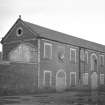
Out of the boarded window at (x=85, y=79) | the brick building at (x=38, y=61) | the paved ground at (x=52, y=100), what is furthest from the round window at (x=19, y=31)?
the boarded window at (x=85, y=79)

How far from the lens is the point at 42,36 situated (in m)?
27.2

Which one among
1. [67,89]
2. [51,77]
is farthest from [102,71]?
[51,77]

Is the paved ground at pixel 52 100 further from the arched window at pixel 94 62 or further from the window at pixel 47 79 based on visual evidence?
the arched window at pixel 94 62

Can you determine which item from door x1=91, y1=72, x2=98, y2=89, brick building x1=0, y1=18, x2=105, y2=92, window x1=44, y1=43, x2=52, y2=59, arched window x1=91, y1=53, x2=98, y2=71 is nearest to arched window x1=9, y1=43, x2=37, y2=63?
brick building x1=0, y1=18, x2=105, y2=92

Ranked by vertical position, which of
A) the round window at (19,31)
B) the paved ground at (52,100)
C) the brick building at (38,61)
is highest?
the round window at (19,31)

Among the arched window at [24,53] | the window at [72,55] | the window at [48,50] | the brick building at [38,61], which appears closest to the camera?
the brick building at [38,61]

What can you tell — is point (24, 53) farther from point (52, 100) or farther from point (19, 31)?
point (52, 100)

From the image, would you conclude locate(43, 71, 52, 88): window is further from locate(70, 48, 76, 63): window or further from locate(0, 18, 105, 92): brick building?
locate(70, 48, 76, 63): window

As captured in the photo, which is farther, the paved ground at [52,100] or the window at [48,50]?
the window at [48,50]

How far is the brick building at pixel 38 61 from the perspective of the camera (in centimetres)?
2578

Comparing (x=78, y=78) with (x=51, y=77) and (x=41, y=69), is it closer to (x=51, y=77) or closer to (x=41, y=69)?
(x=51, y=77)

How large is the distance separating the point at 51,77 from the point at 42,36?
215 inches

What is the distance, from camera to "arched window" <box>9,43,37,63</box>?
27.5 metres

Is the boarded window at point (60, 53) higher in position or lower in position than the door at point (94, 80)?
higher
